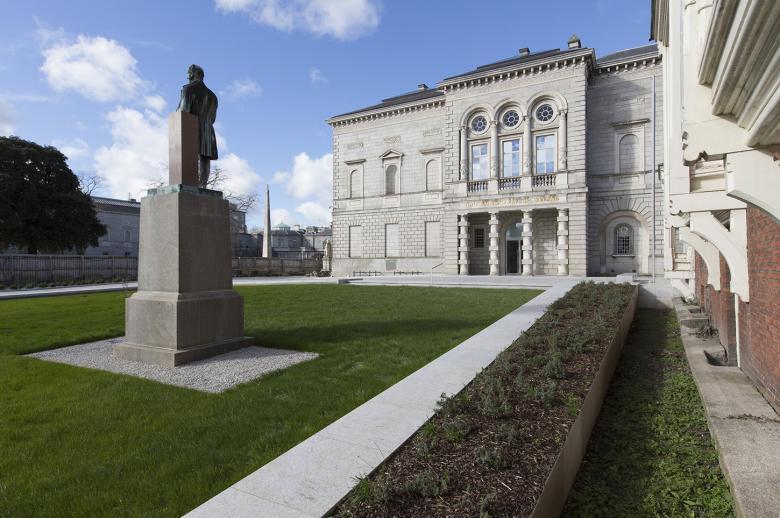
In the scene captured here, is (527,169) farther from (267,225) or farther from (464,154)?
(267,225)

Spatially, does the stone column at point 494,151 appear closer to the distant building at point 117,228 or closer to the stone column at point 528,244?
the stone column at point 528,244

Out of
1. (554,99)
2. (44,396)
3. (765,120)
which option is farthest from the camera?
(554,99)

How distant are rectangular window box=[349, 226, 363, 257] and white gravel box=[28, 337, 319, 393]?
30.8m

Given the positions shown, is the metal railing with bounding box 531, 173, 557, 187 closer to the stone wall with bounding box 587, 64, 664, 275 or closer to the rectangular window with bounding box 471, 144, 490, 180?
the stone wall with bounding box 587, 64, 664, 275

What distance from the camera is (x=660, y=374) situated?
7.11 meters

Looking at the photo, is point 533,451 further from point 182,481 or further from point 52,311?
point 52,311

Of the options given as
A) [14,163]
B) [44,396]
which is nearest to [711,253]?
[44,396]

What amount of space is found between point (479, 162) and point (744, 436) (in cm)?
2966

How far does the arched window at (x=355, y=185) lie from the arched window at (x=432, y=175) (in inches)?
253

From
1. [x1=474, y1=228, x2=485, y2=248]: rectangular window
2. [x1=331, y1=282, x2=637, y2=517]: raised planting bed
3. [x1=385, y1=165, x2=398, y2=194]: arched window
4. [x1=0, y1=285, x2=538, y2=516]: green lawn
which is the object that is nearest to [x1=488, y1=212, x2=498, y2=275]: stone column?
[x1=474, y1=228, x2=485, y2=248]: rectangular window

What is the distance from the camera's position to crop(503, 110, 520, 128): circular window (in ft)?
100

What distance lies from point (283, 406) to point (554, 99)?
29.7 metres

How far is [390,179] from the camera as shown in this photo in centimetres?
3747

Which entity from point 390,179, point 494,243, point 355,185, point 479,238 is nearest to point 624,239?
point 494,243
